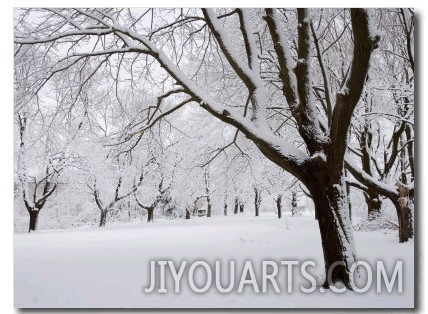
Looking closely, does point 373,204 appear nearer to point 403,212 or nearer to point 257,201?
point 403,212

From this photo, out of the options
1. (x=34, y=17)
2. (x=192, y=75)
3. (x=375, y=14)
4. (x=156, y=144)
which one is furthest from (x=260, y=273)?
(x=34, y=17)

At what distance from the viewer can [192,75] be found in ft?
17.3

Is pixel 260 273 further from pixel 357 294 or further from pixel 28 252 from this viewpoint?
pixel 28 252

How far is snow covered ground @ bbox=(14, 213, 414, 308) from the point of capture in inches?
161

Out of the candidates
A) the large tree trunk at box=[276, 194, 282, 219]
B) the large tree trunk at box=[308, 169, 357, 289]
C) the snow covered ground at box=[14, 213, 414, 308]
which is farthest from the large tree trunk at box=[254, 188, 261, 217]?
the large tree trunk at box=[308, 169, 357, 289]

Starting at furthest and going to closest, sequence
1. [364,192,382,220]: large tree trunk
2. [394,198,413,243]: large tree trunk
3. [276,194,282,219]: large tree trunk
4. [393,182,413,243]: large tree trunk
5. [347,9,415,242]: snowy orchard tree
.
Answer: [276,194,282,219]: large tree trunk < [364,192,382,220]: large tree trunk < [347,9,415,242]: snowy orchard tree < [393,182,413,243]: large tree trunk < [394,198,413,243]: large tree trunk

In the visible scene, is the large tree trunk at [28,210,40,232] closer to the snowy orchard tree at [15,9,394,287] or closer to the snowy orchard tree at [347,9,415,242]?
the snowy orchard tree at [15,9,394,287]

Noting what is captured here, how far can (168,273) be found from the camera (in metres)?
4.21

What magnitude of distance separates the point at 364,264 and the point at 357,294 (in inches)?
11.5

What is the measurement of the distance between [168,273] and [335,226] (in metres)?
1.69

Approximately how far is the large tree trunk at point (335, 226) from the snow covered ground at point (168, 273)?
0.62 ft

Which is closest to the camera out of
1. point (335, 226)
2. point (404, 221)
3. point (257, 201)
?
point (335, 226)

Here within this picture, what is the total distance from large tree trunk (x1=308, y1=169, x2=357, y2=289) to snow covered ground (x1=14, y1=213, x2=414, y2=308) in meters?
0.19
